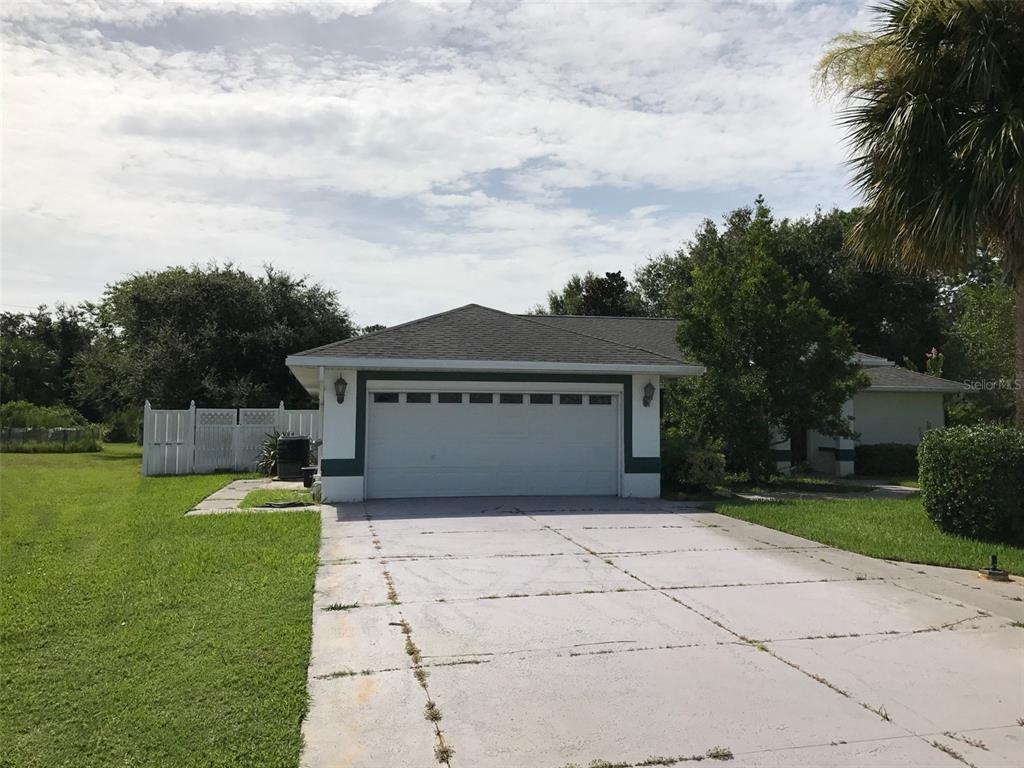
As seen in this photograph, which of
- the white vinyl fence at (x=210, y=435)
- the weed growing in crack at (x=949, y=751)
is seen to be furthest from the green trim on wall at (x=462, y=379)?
the weed growing in crack at (x=949, y=751)

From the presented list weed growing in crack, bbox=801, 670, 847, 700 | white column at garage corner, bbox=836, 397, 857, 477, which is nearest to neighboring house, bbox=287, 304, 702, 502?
white column at garage corner, bbox=836, 397, 857, 477

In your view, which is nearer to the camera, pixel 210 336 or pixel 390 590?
pixel 390 590

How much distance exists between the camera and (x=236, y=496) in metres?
14.6

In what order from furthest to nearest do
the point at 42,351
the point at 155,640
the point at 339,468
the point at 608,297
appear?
1. the point at 42,351
2. the point at 608,297
3. the point at 339,468
4. the point at 155,640

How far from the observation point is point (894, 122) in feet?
32.7

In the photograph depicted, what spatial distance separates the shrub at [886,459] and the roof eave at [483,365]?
886cm

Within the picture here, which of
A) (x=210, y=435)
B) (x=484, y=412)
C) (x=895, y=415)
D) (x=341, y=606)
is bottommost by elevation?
(x=341, y=606)

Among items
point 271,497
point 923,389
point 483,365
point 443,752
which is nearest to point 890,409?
point 923,389

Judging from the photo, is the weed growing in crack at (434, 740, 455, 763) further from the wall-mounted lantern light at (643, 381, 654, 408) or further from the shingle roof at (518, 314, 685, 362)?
the shingle roof at (518, 314, 685, 362)

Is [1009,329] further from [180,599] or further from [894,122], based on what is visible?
[180,599]

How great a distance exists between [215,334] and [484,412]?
734 inches

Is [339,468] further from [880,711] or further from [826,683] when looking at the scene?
[880,711]

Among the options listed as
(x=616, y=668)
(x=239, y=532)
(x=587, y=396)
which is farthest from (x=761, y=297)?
(x=616, y=668)

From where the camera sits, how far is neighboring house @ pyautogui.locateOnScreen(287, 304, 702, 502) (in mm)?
13344
